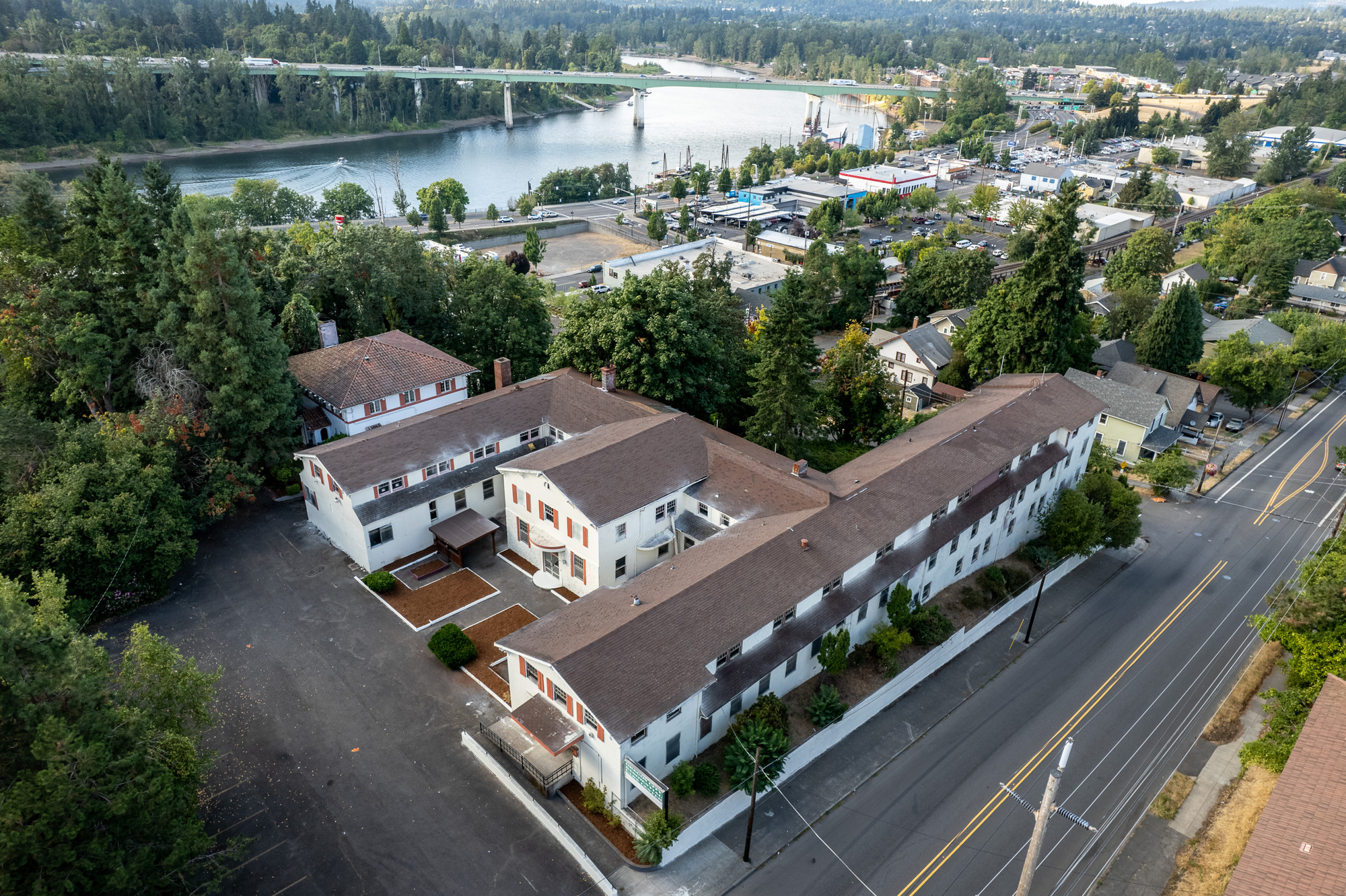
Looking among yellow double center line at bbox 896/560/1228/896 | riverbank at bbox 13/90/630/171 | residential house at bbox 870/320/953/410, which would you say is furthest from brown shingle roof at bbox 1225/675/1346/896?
riverbank at bbox 13/90/630/171

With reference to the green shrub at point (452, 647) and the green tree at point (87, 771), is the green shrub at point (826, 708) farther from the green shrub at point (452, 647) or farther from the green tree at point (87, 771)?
the green tree at point (87, 771)

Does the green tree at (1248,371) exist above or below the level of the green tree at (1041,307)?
below

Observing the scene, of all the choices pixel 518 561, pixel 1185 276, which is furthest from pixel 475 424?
pixel 1185 276

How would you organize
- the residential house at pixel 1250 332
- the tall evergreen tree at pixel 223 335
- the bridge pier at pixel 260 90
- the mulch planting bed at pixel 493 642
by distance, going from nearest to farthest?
the mulch planting bed at pixel 493 642
the tall evergreen tree at pixel 223 335
the residential house at pixel 1250 332
the bridge pier at pixel 260 90

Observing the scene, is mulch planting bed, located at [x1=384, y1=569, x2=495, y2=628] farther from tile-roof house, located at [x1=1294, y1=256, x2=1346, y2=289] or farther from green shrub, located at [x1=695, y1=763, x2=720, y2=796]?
tile-roof house, located at [x1=1294, y1=256, x2=1346, y2=289]

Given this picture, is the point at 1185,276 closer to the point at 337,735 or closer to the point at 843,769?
the point at 843,769

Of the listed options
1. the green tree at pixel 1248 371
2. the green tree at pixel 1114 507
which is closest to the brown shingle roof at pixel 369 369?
the green tree at pixel 1114 507

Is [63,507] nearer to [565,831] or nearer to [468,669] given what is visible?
[468,669]
